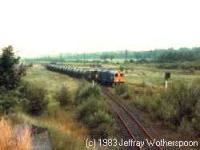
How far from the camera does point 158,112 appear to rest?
2561cm

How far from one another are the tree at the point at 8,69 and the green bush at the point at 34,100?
3296 mm

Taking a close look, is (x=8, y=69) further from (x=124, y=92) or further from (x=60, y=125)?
(x=124, y=92)

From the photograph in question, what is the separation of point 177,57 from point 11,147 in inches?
6317

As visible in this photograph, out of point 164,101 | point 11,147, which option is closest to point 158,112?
point 164,101

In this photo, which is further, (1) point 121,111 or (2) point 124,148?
(1) point 121,111

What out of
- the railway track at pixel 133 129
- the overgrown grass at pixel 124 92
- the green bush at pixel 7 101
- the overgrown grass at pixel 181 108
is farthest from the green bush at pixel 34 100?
the overgrown grass at pixel 124 92

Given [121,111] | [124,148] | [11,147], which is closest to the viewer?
[11,147]

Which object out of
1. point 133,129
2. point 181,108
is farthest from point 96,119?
point 181,108

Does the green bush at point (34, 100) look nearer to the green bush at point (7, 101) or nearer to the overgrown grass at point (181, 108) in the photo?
the green bush at point (7, 101)

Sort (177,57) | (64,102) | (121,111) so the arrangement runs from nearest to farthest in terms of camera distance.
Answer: (121,111)
(64,102)
(177,57)

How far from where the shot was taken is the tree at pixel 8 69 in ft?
70.7

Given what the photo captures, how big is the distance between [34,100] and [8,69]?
197 inches

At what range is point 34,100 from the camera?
26484mm

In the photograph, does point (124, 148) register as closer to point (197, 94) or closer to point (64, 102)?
point (197, 94)
